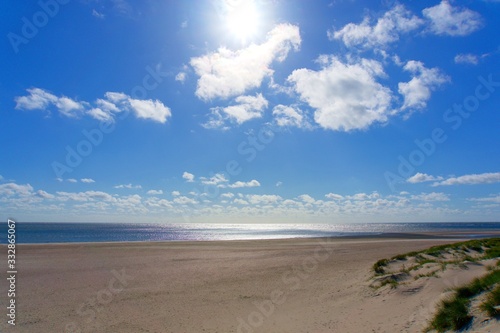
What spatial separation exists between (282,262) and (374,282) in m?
12.6

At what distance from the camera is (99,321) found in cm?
1229

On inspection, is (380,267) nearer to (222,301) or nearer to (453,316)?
(222,301)

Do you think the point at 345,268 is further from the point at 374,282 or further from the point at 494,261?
the point at 494,261

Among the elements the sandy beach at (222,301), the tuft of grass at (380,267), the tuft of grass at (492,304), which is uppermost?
the tuft of grass at (492,304)

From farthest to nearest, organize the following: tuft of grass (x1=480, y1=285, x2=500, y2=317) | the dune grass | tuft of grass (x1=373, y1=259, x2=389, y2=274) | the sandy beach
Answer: tuft of grass (x1=373, y1=259, x2=389, y2=274) → the sandy beach → the dune grass → tuft of grass (x1=480, y1=285, x2=500, y2=317)

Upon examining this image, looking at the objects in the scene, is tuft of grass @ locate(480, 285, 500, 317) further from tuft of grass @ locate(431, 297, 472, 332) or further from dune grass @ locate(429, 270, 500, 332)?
tuft of grass @ locate(431, 297, 472, 332)

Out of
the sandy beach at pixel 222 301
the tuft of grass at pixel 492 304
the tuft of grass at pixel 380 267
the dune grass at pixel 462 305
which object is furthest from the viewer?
the tuft of grass at pixel 380 267

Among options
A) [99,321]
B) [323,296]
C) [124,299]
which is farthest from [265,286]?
[99,321]

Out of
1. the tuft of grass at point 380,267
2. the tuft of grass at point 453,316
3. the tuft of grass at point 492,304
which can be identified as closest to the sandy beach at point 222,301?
the tuft of grass at point 380,267

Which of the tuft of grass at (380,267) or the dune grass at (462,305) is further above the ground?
the dune grass at (462,305)

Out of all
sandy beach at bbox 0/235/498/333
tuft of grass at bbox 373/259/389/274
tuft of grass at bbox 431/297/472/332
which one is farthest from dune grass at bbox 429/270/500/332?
tuft of grass at bbox 373/259/389/274

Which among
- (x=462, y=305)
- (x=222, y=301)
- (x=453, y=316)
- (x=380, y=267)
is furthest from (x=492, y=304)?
(x=222, y=301)

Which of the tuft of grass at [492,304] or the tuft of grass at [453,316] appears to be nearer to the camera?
the tuft of grass at [492,304]

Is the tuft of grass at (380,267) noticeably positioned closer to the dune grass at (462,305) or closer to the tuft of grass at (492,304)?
the dune grass at (462,305)
